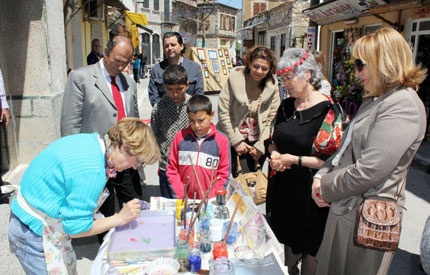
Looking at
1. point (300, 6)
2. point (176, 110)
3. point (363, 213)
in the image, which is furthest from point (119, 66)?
point (300, 6)

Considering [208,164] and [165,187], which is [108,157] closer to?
[208,164]

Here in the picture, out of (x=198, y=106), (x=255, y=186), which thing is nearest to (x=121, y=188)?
(x=198, y=106)

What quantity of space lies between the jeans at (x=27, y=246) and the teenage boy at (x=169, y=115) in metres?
1.25

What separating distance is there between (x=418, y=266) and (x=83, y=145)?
115 inches

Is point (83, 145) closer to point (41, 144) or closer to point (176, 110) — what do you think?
point (176, 110)

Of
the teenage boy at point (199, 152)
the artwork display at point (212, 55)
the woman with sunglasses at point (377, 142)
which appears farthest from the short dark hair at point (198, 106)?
the artwork display at point (212, 55)

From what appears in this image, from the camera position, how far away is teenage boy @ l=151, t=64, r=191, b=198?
9.22 feet

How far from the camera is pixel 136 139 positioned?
61.7 inches

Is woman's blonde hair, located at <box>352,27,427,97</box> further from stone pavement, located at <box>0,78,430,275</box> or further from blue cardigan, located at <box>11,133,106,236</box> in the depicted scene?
stone pavement, located at <box>0,78,430,275</box>

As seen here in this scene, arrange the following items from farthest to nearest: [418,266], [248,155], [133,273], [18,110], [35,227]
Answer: [18,110]
[248,155]
[418,266]
[35,227]
[133,273]

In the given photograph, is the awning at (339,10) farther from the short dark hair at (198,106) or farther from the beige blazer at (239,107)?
the short dark hair at (198,106)

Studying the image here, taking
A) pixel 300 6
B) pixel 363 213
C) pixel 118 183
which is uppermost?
pixel 300 6

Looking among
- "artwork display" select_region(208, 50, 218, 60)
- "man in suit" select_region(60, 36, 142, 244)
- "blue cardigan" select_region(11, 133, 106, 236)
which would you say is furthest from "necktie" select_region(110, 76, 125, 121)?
"artwork display" select_region(208, 50, 218, 60)

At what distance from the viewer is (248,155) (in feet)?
11.0
